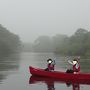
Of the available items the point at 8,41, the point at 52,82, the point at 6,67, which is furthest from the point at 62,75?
the point at 8,41

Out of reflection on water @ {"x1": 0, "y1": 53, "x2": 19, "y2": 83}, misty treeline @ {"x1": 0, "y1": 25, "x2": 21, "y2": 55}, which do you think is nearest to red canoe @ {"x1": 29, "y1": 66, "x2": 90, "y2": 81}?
reflection on water @ {"x1": 0, "y1": 53, "x2": 19, "y2": 83}

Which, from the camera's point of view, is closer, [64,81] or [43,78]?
[64,81]

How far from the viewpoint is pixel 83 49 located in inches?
3664

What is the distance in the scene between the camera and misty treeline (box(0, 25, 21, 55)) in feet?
405

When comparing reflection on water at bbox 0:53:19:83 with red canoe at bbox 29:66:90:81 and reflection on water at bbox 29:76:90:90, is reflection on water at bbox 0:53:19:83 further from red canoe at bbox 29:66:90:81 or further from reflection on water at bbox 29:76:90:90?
red canoe at bbox 29:66:90:81

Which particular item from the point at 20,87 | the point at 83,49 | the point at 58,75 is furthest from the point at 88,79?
the point at 83,49

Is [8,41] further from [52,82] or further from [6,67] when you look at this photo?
[52,82]

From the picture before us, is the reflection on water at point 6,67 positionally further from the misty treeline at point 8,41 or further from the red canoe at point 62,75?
the misty treeline at point 8,41

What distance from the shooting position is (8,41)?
441 feet

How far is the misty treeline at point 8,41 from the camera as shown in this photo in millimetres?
123438

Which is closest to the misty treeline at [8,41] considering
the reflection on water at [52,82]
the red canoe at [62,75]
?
the red canoe at [62,75]

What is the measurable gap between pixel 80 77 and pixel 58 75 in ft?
6.46

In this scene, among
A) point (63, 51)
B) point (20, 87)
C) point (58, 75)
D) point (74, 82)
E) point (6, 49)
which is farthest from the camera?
point (6, 49)

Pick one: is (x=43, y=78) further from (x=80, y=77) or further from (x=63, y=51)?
(x=63, y=51)
